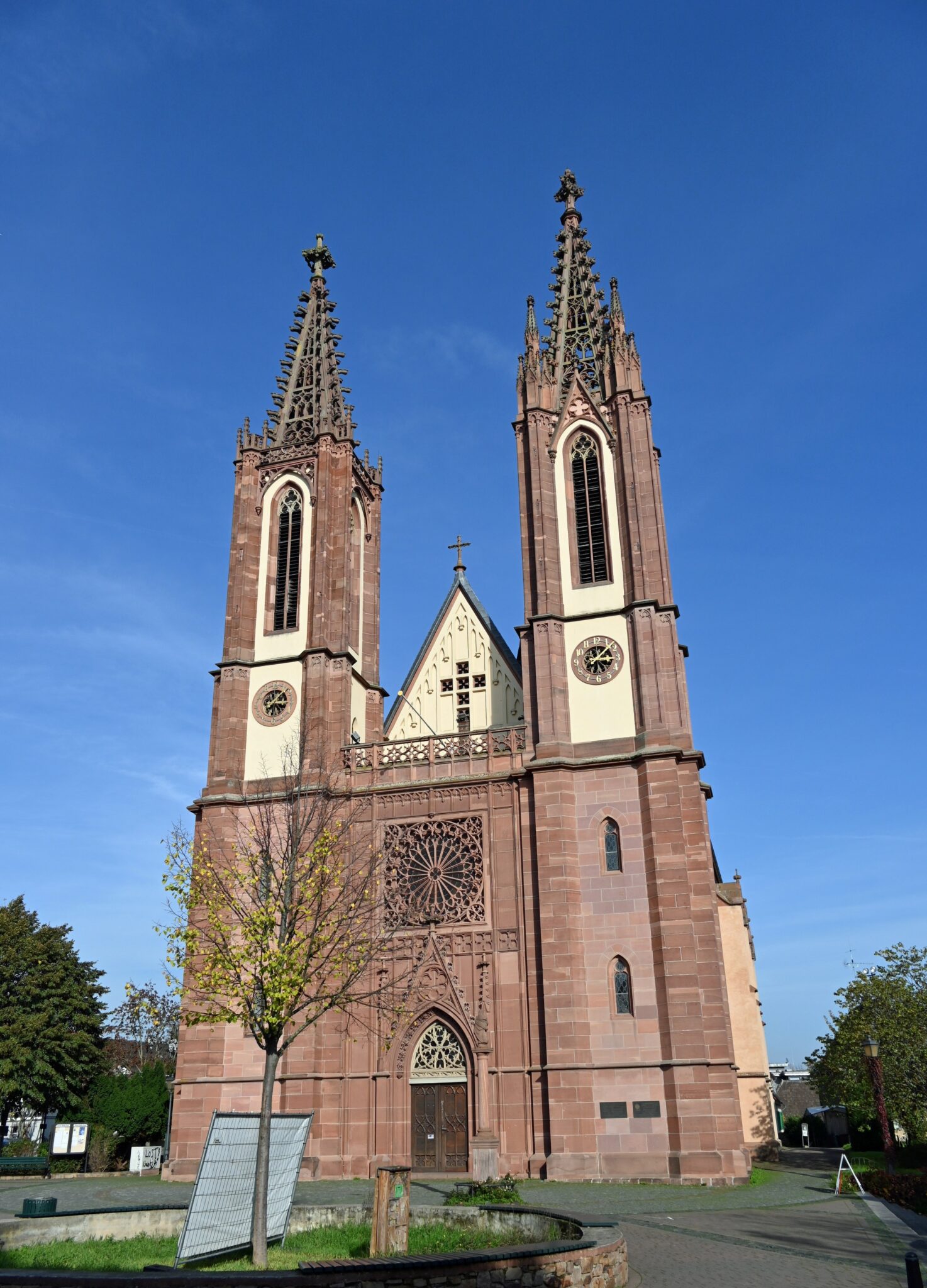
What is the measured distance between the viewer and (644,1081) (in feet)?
86.5

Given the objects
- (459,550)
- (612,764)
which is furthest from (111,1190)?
(459,550)

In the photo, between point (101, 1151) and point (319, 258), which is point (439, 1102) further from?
point (319, 258)

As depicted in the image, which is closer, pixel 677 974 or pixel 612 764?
pixel 677 974

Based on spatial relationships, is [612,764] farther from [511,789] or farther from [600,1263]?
[600,1263]

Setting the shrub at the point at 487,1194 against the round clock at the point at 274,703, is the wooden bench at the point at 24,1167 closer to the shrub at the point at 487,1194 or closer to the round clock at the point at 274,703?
the round clock at the point at 274,703

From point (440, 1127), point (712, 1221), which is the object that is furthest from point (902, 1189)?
point (440, 1127)

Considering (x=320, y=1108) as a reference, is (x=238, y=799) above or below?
above

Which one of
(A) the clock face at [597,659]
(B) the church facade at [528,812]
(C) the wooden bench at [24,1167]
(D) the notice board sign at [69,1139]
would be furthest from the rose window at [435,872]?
(C) the wooden bench at [24,1167]

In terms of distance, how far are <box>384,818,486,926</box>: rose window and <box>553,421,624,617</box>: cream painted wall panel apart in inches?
286

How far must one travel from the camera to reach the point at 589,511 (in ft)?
111

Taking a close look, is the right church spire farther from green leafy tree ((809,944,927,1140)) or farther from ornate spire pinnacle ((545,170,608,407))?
green leafy tree ((809,944,927,1140))

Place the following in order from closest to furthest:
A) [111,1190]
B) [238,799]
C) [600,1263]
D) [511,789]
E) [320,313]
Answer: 1. [600,1263]
2. [111,1190]
3. [511,789]
4. [238,799]
5. [320,313]

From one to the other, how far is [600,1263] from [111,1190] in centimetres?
1765

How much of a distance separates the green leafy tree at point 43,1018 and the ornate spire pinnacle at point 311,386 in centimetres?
2061
